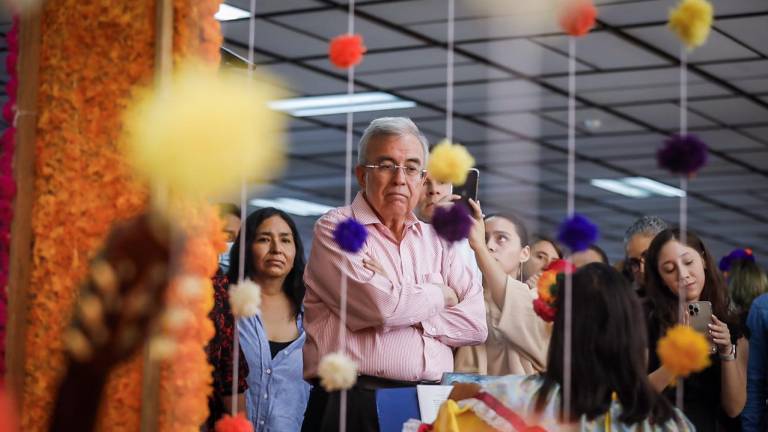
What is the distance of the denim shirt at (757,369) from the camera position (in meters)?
2.94

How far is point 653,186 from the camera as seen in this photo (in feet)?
29.6

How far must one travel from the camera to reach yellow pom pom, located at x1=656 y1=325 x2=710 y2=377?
177 cm

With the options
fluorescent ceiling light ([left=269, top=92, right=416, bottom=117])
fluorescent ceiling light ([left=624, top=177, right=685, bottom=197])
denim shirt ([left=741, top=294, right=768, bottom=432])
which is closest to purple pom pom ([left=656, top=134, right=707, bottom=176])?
denim shirt ([left=741, top=294, right=768, bottom=432])

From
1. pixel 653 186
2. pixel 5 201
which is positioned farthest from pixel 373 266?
pixel 653 186

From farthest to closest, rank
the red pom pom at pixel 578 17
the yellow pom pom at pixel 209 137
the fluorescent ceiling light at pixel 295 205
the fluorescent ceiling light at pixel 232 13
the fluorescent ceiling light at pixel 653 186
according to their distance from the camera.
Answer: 1. the fluorescent ceiling light at pixel 295 205
2. the fluorescent ceiling light at pixel 653 186
3. the fluorescent ceiling light at pixel 232 13
4. the red pom pom at pixel 578 17
5. the yellow pom pom at pixel 209 137

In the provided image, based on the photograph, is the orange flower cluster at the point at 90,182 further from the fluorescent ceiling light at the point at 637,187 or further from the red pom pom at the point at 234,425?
the fluorescent ceiling light at the point at 637,187

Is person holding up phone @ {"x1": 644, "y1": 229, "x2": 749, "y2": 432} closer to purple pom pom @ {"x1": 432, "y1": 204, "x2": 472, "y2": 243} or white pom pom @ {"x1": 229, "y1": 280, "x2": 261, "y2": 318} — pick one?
purple pom pom @ {"x1": 432, "y1": 204, "x2": 472, "y2": 243}

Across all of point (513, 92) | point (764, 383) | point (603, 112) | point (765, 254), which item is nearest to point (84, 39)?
point (764, 383)

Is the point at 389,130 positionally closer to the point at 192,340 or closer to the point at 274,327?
the point at 192,340

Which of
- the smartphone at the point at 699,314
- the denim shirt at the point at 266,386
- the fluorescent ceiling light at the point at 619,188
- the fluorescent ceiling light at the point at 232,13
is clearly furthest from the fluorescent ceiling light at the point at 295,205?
the smartphone at the point at 699,314

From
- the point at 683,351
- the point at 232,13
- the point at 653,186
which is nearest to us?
the point at 683,351

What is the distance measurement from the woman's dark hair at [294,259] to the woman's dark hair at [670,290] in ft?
3.25

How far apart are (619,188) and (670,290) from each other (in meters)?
6.64

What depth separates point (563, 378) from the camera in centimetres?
193
